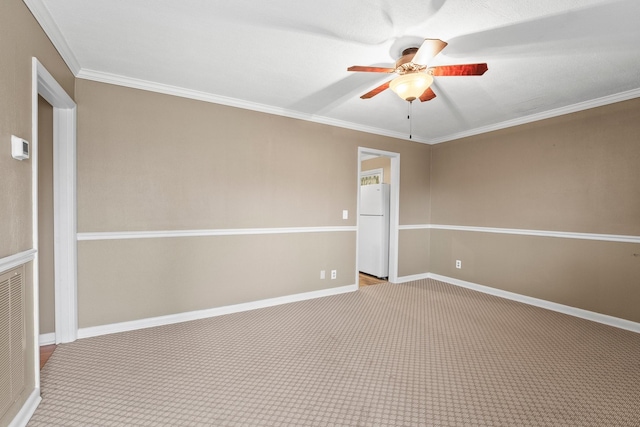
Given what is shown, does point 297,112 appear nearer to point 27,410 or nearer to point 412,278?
point 412,278

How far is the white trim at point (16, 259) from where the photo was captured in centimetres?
146

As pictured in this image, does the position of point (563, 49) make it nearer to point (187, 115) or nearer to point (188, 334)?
point (187, 115)

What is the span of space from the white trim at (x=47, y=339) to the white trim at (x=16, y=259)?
1.31 m

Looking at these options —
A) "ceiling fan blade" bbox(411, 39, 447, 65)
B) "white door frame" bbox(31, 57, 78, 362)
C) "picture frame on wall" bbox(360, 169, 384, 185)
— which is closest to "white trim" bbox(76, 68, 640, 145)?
"white door frame" bbox(31, 57, 78, 362)

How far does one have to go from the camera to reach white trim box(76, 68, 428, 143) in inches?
109

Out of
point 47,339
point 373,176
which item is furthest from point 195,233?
point 373,176

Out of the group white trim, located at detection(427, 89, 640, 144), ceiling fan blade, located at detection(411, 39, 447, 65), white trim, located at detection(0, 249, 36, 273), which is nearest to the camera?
white trim, located at detection(0, 249, 36, 273)

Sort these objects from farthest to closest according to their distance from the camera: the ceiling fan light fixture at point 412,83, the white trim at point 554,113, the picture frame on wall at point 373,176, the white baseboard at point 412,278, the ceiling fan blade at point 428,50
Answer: the picture frame on wall at point 373,176
the white baseboard at point 412,278
the white trim at point 554,113
the ceiling fan light fixture at point 412,83
the ceiling fan blade at point 428,50

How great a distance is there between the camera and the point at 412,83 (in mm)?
2137

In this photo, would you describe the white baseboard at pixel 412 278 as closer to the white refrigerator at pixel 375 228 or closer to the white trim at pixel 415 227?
the white refrigerator at pixel 375 228

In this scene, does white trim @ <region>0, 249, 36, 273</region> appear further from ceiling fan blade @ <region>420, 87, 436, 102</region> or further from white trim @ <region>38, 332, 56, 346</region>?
ceiling fan blade @ <region>420, 87, 436, 102</region>

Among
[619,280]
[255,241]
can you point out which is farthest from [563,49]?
[255,241]

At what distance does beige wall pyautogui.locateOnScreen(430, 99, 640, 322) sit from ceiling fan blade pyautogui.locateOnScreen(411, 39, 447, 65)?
9.21 feet

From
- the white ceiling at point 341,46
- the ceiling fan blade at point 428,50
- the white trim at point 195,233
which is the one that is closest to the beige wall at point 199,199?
the white trim at point 195,233
